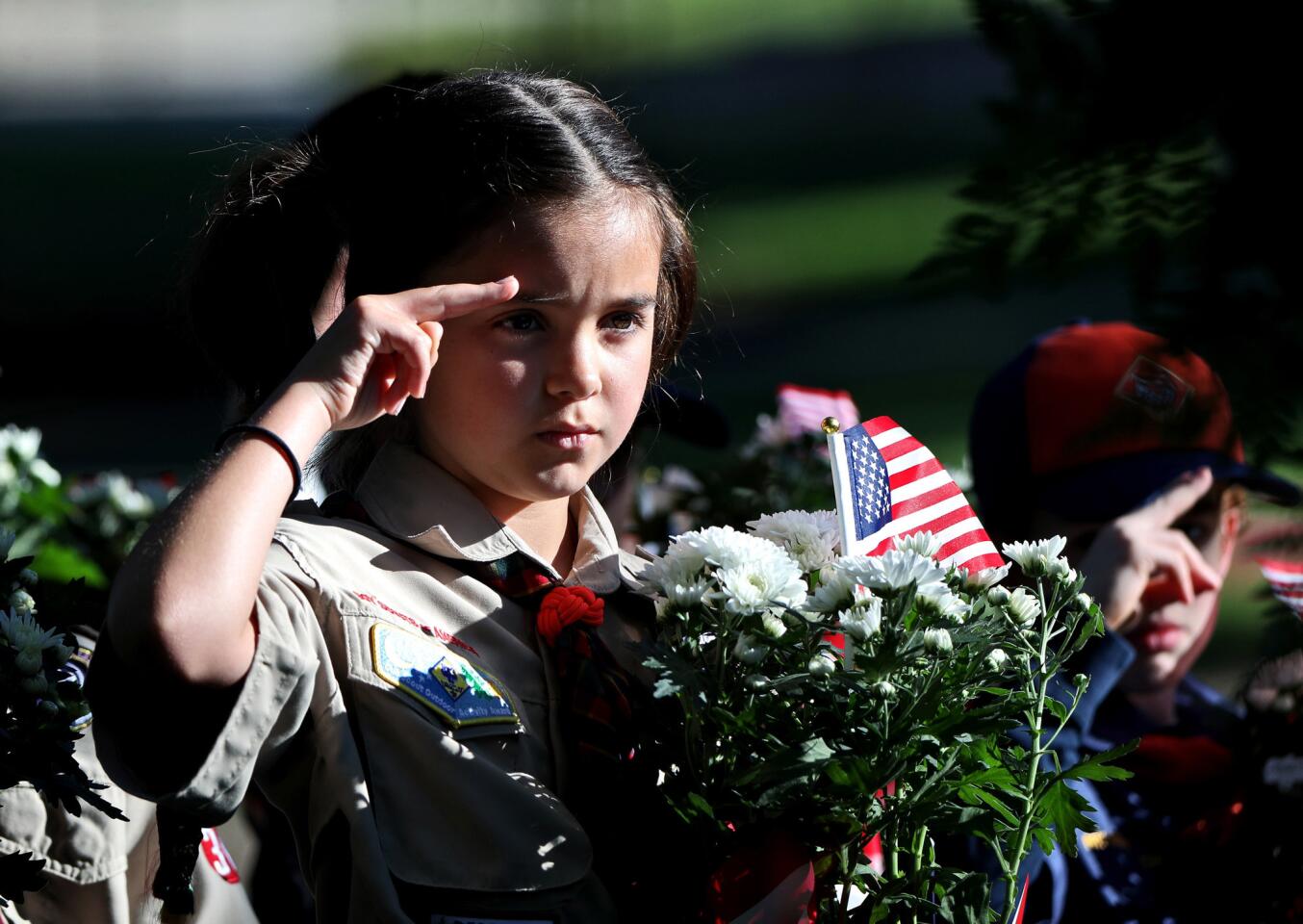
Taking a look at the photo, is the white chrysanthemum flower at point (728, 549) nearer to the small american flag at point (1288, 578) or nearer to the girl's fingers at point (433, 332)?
the girl's fingers at point (433, 332)

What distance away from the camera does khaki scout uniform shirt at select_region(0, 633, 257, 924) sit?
2357mm

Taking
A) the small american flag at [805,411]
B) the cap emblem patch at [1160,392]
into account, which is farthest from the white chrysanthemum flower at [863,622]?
the small american flag at [805,411]

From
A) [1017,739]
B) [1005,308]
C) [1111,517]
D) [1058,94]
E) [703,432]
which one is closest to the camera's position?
[1058,94]

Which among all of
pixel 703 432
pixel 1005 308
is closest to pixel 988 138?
pixel 703 432

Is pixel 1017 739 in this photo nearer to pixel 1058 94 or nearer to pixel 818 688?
pixel 818 688

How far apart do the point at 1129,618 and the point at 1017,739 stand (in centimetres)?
62

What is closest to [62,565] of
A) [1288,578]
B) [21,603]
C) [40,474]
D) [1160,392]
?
[40,474]

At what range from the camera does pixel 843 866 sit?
1.71m

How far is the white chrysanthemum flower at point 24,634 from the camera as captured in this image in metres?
1.83

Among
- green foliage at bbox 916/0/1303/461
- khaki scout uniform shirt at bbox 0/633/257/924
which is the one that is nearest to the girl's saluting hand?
green foliage at bbox 916/0/1303/461

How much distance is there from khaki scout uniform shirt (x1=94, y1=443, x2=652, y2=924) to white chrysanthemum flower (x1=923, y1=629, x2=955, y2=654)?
0.45m

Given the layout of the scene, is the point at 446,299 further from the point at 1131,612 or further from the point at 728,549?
the point at 1131,612

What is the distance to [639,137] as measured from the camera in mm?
13672

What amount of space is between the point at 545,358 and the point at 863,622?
529 millimetres
